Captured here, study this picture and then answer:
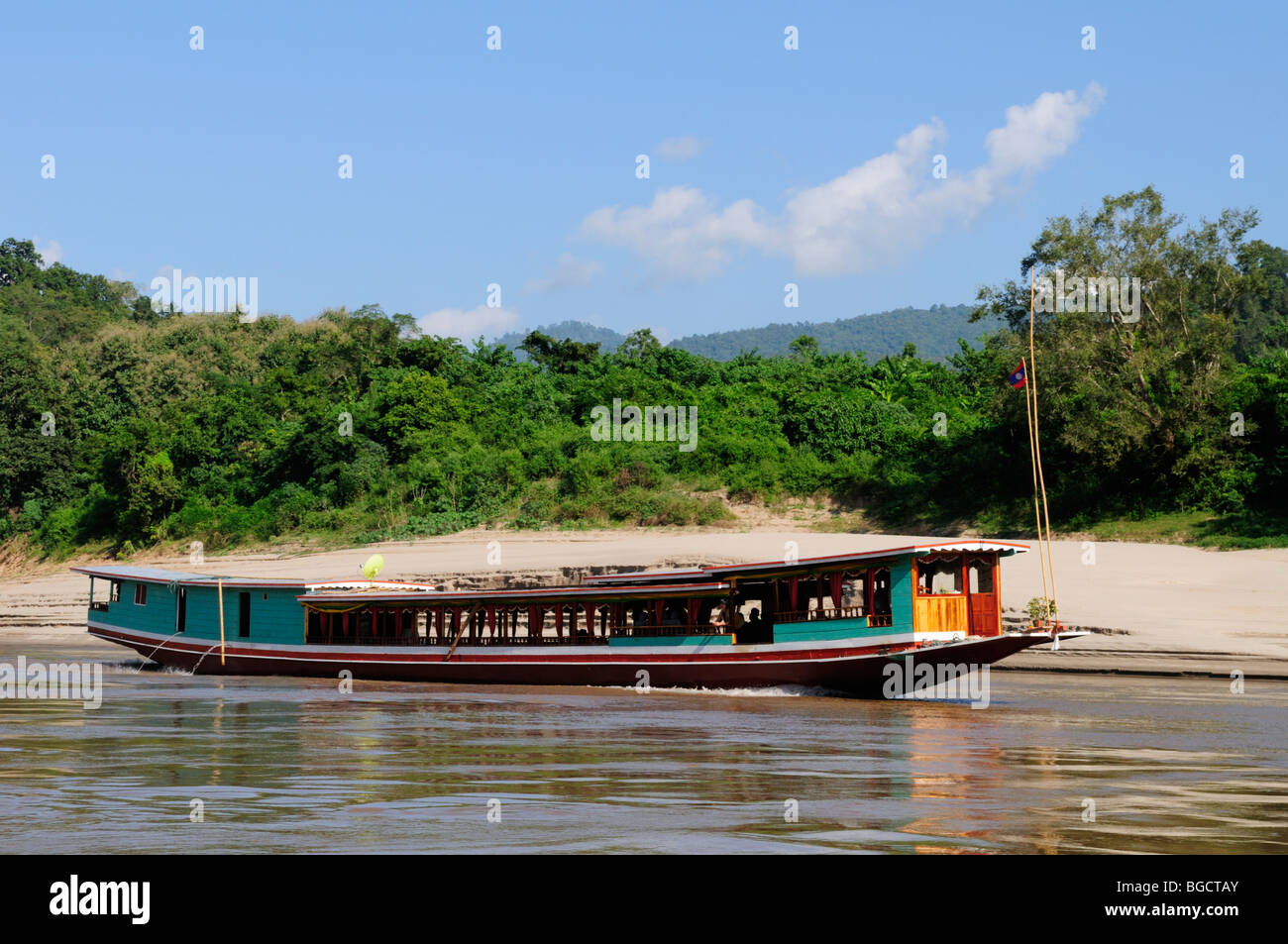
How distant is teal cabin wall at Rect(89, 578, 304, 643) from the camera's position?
105ft

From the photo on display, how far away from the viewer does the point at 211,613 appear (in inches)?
1299

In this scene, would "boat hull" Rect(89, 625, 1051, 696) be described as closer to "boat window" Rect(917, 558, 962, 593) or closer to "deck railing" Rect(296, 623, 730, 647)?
"deck railing" Rect(296, 623, 730, 647)

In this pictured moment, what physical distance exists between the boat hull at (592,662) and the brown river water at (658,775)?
2.86ft

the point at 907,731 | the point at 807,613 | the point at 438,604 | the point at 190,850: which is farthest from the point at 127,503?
the point at 190,850

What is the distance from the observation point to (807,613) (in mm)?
24328

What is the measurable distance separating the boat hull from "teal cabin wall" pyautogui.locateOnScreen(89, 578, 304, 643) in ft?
0.94

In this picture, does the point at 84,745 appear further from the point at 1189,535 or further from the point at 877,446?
the point at 877,446

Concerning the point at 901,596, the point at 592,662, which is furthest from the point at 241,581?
the point at 901,596

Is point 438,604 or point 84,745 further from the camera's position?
point 438,604

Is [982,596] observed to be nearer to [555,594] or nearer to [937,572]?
[937,572]

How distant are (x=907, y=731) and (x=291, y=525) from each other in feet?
124

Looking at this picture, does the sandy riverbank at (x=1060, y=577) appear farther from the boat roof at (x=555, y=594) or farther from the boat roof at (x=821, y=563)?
the boat roof at (x=555, y=594)

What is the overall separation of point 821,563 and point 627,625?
6206 millimetres

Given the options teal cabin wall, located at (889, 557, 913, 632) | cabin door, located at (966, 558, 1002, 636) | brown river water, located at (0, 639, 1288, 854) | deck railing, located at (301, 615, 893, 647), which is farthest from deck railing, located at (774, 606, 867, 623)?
cabin door, located at (966, 558, 1002, 636)
